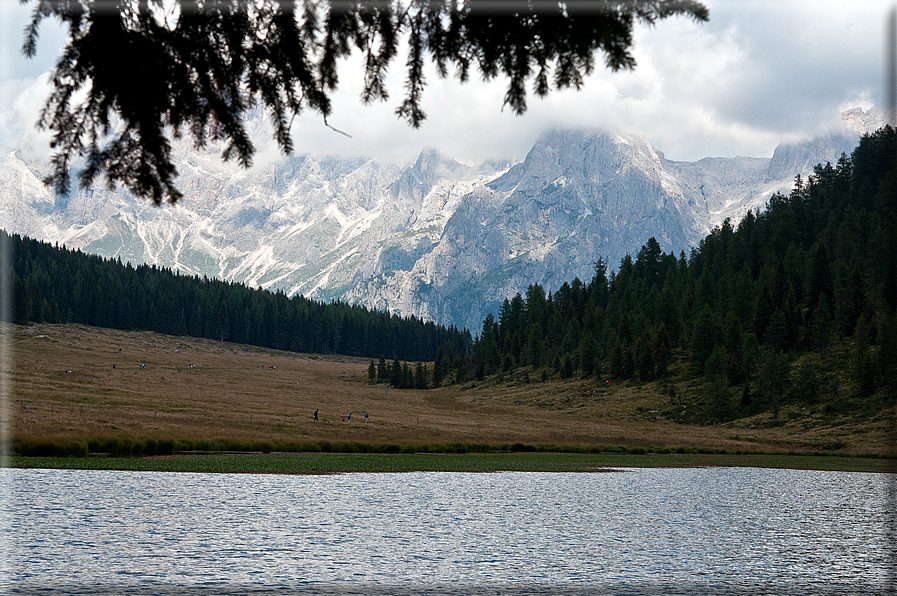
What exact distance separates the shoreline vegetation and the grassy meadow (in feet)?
8.87

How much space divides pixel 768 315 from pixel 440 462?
118 meters

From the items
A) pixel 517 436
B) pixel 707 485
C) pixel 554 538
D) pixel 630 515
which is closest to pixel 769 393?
pixel 517 436

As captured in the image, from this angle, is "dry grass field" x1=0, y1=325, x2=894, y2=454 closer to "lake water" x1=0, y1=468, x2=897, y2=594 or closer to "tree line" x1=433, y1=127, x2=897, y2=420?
"tree line" x1=433, y1=127, x2=897, y2=420

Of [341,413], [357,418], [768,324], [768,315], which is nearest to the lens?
[357,418]

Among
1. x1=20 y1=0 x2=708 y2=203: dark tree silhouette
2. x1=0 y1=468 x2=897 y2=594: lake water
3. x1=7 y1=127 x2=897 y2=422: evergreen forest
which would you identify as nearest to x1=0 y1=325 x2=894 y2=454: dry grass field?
x1=7 y1=127 x2=897 y2=422: evergreen forest

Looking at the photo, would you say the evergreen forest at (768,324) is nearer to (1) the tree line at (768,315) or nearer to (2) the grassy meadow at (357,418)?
(1) the tree line at (768,315)

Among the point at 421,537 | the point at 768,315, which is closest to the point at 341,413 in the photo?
the point at 421,537

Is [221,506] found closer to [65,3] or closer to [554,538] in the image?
[554,538]

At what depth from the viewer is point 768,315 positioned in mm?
156000

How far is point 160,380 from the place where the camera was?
14062cm

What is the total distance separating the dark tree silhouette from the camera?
9.52 m

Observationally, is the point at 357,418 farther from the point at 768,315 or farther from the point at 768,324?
the point at 768,315

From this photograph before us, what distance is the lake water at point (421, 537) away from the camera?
74.1 ft

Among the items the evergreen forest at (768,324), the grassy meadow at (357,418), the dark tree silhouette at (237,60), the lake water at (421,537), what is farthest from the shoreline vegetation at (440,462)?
the dark tree silhouette at (237,60)
